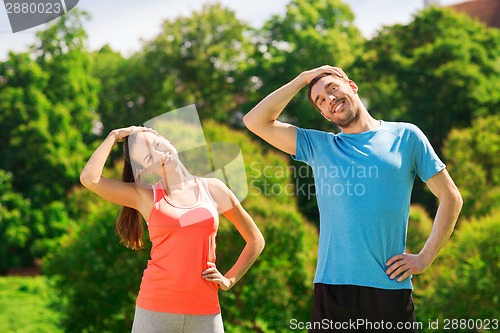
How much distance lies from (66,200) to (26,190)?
121cm

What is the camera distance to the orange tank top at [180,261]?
274 centimetres

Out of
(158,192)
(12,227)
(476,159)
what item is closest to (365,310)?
(158,192)

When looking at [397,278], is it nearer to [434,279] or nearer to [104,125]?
[434,279]

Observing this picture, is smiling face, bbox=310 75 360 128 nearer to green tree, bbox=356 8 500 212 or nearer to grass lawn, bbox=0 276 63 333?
grass lawn, bbox=0 276 63 333

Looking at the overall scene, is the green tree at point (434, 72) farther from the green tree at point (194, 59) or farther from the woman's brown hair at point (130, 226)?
the woman's brown hair at point (130, 226)

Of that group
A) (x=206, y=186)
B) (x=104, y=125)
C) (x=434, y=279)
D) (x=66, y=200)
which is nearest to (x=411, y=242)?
(x=434, y=279)

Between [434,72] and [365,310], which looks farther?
[434,72]

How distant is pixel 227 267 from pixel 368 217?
488 cm

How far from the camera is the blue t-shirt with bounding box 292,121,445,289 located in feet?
8.37

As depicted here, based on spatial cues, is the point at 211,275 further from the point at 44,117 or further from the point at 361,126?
the point at 44,117

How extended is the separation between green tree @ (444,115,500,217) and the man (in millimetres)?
8879

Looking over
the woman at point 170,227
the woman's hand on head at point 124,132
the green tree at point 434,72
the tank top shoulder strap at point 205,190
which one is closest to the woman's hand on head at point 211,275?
the woman at point 170,227

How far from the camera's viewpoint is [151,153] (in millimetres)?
Answer: 2955

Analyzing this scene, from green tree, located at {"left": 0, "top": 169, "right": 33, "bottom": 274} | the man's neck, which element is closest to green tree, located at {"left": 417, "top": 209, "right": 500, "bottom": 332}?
the man's neck
